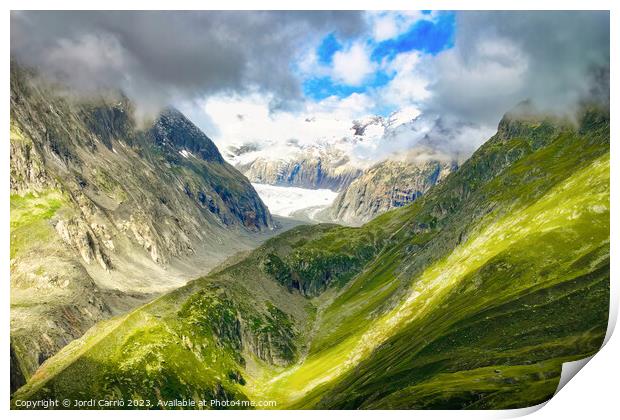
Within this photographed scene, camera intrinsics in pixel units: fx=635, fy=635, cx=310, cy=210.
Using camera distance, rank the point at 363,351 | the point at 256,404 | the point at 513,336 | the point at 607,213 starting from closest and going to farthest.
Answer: the point at 513,336
the point at 607,213
the point at 256,404
the point at 363,351

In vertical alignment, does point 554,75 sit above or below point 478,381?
above

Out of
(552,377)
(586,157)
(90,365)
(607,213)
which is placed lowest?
(552,377)

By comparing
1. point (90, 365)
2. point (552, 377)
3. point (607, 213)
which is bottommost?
point (552, 377)

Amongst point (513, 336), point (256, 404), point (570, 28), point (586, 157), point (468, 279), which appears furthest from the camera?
point (586, 157)

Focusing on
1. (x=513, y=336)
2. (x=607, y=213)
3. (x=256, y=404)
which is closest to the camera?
(x=513, y=336)

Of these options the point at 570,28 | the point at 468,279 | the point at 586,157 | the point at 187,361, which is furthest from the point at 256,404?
the point at 586,157

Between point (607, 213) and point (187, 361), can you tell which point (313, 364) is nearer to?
point (187, 361)

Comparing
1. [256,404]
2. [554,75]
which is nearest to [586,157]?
[554,75]

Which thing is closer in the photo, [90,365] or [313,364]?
[90,365]

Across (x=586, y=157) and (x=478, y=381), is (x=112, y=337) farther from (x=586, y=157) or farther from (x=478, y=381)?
(x=586, y=157)
